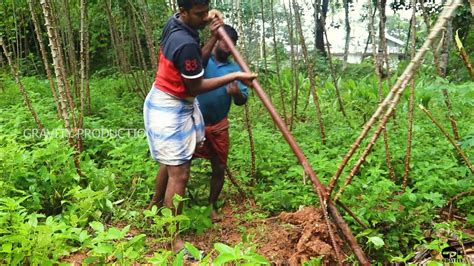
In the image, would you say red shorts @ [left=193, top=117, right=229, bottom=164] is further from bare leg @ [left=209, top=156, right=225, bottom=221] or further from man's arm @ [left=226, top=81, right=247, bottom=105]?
man's arm @ [left=226, top=81, right=247, bottom=105]

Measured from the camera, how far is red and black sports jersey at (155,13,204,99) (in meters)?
2.49

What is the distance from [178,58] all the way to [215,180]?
113 cm

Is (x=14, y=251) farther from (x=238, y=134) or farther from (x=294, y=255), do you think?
(x=238, y=134)

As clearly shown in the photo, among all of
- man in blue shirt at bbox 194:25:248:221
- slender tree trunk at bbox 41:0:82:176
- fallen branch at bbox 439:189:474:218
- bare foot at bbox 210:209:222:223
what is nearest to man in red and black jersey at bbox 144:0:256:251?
man in blue shirt at bbox 194:25:248:221

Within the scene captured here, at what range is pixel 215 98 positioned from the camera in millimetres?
3164

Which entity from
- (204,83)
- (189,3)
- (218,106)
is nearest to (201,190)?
(218,106)

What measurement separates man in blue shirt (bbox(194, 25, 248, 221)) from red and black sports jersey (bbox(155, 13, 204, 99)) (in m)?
0.45

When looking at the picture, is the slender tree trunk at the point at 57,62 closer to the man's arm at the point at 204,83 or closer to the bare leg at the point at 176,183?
the bare leg at the point at 176,183

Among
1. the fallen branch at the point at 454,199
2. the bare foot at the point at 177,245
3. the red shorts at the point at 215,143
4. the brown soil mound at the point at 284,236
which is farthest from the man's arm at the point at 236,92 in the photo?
the fallen branch at the point at 454,199

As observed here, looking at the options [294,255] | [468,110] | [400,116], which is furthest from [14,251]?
[468,110]

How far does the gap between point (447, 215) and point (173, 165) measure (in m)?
1.81

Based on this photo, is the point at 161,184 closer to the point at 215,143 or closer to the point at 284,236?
the point at 215,143

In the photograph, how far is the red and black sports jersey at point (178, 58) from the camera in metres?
2.49

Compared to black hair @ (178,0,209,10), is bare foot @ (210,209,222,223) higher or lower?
lower
